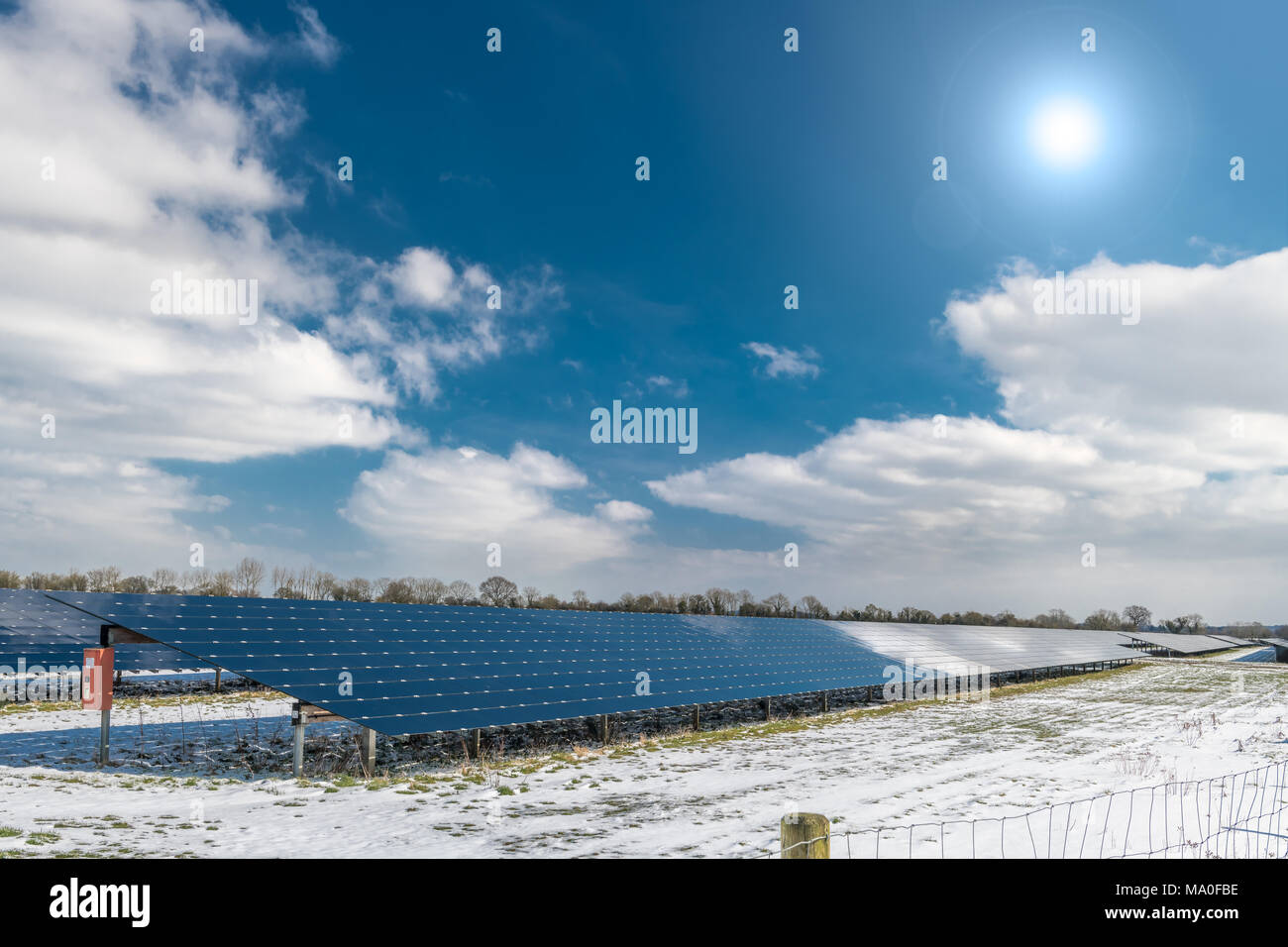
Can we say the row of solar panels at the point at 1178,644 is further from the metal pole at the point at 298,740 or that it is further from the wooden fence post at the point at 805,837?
the wooden fence post at the point at 805,837

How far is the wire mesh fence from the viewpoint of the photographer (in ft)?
30.1

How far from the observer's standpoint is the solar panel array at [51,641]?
80.2 ft

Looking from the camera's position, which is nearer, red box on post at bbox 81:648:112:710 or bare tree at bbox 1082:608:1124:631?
red box on post at bbox 81:648:112:710

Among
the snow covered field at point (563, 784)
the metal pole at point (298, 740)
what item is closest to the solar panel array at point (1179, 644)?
the snow covered field at point (563, 784)

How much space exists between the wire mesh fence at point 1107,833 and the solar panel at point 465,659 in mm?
8352

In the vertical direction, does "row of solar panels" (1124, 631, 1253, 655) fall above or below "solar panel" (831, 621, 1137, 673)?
below

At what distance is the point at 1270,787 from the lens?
13266 mm

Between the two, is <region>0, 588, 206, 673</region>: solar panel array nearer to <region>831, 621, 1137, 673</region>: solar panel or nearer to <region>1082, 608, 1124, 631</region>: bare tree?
<region>831, 621, 1137, 673</region>: solar panel

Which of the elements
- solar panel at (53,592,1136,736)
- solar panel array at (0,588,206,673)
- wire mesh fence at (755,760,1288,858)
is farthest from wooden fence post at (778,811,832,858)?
solar panel array at (0,588,206,673)

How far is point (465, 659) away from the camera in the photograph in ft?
59.1

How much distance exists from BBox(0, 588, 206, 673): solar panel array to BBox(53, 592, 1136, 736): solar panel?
30.8 ft
